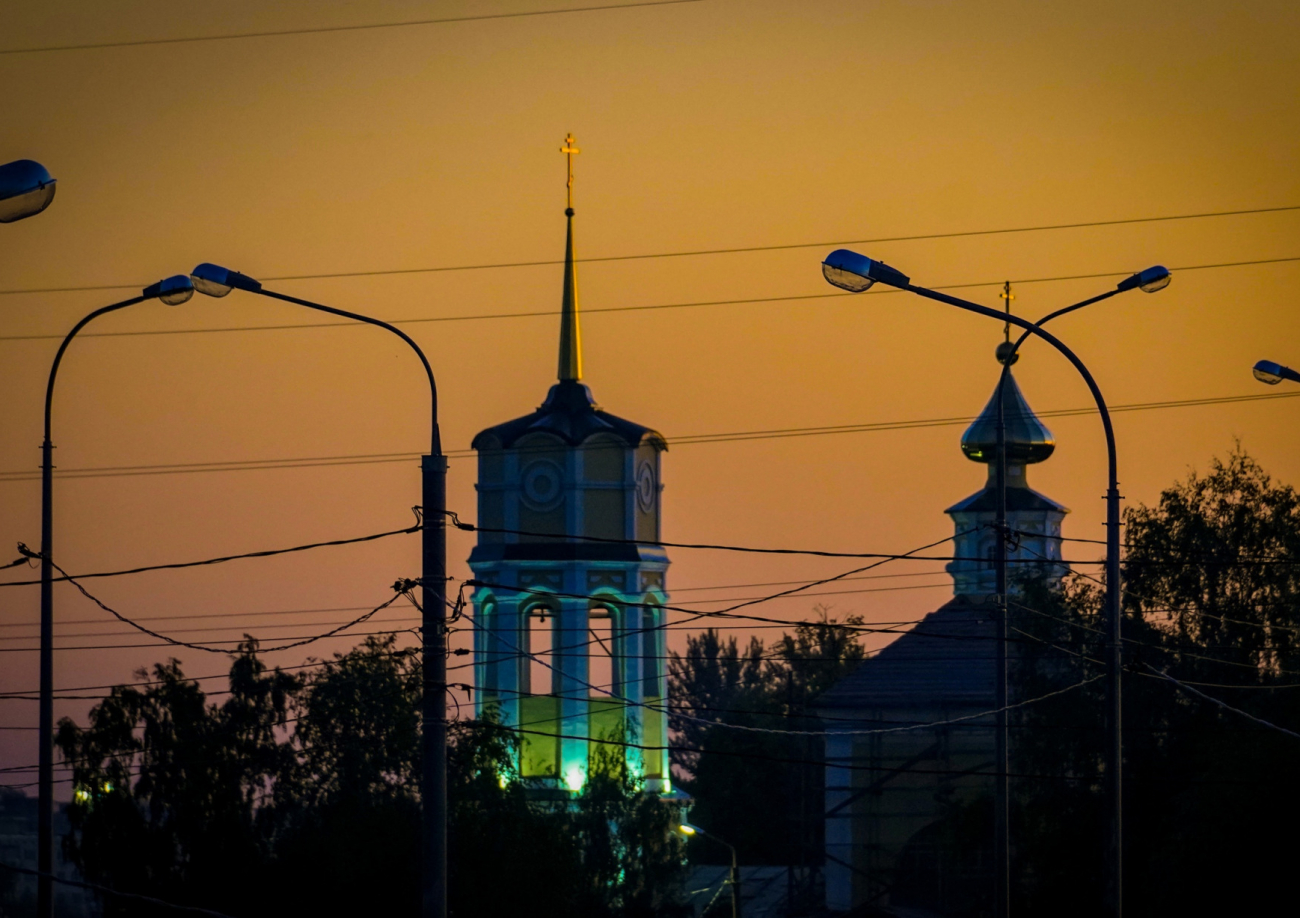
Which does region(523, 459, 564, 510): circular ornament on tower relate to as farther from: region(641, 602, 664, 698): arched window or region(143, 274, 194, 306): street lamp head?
region(143, 274, 194, 306): street lamp head

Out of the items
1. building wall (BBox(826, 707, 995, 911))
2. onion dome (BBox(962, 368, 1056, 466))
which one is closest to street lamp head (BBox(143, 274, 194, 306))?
building wall (BBox(826, 707, 995, 911))

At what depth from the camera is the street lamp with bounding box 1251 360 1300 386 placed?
27922 mm

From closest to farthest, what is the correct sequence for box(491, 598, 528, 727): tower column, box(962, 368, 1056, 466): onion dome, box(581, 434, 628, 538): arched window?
box(491, 598, 528, 727): tower column < box(581, 434, 628, 538): arched window < box(962, 368, 1056, 466): onion dome

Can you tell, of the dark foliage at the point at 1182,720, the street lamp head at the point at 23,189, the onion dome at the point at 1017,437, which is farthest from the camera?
the onion dome at the point at 1017,437

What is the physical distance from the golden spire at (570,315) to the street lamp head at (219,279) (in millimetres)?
55420

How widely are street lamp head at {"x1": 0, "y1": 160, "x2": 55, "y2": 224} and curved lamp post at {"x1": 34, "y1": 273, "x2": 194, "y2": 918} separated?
9320 millimetres

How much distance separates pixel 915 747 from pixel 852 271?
50.6 metres

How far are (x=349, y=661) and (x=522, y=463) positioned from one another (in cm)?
1369

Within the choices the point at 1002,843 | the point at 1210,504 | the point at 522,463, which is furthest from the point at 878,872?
the point at 1002,843

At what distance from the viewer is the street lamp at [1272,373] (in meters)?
27.9

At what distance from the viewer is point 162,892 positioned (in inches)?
1935

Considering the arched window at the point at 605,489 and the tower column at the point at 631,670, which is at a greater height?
the arched window at the point at 605,489

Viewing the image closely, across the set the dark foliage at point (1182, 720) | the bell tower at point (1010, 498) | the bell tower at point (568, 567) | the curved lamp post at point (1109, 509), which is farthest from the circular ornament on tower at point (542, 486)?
the curved lamp post at point (1109, 509)

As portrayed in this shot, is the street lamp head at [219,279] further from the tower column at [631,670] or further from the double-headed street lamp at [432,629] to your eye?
the tower column at [631,670]
